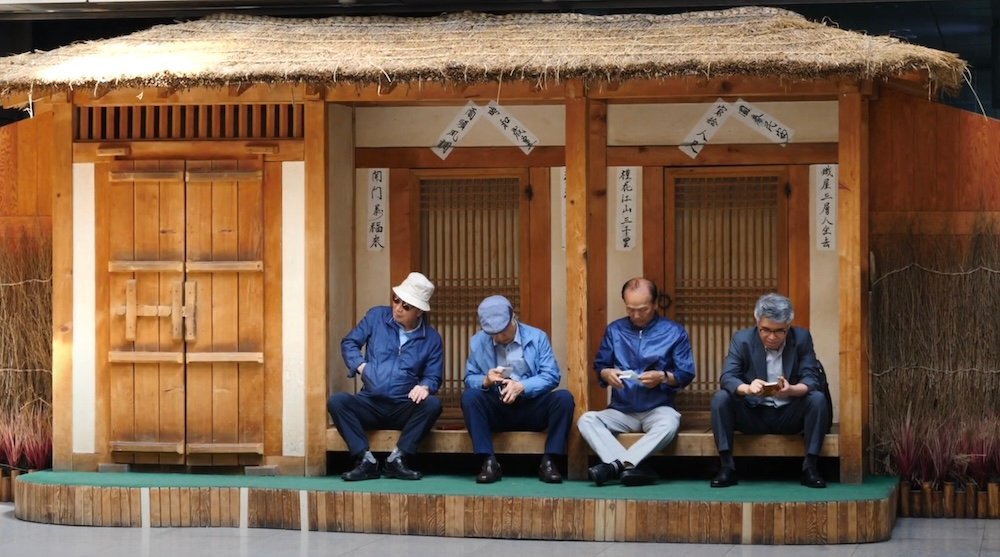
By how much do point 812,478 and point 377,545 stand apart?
2690 millimetres

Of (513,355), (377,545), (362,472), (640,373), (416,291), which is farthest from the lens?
(416,291)

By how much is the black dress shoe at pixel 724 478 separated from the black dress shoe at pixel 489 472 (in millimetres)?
1351

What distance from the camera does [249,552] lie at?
9.11 m

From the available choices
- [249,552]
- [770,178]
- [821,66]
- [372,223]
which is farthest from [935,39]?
[249,552]

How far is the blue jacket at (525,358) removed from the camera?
10.4 m

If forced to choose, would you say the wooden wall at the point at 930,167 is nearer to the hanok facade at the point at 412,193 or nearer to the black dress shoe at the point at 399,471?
the hanok facade at the point at 412,193

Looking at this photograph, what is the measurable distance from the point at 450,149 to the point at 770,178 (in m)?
2.29

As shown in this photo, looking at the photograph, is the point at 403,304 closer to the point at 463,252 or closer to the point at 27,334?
the point at 463,252

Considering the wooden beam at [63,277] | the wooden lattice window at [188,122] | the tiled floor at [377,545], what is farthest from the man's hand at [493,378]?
the wooden beam at [63,277]

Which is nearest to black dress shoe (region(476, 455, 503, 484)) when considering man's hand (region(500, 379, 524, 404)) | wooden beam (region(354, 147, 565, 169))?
man's hand (region(500, 379, 524, 404))

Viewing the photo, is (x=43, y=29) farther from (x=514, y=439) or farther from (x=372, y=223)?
(x=514, y=439)

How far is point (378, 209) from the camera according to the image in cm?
1166

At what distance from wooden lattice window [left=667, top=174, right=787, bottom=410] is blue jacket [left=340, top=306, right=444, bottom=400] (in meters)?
1.89

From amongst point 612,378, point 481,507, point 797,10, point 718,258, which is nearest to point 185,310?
point 481,507
